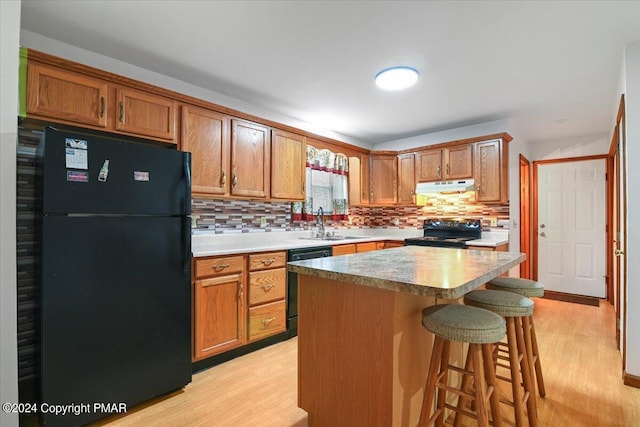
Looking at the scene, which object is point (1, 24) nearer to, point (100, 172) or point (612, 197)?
point (100, 172)

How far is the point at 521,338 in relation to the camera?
1.75m

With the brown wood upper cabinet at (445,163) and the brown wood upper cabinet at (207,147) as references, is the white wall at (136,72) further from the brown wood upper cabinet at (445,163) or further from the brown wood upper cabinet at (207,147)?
the brown wood upper cabinet at (445,163)

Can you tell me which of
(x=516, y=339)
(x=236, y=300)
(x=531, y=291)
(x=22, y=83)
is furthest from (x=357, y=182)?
(x=22, y=83)

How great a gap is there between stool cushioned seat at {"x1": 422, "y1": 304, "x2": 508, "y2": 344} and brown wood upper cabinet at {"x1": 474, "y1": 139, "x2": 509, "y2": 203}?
2.64 m

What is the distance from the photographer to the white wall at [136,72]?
202 centimetres

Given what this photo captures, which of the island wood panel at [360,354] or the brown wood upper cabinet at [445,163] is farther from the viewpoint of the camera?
the brown wood upper cabinet at [445,163]

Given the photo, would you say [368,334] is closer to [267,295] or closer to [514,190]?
[267,295]

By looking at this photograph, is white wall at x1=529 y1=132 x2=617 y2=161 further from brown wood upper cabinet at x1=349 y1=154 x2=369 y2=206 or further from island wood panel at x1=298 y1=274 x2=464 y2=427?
island wood panel at x1=298 y1=274 x2=464 y2=427

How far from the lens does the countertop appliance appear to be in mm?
3730

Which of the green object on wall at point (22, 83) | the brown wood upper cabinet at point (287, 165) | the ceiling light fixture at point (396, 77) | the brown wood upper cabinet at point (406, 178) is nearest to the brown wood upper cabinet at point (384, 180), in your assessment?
the brown wood upper cabinet at point (406, 178)

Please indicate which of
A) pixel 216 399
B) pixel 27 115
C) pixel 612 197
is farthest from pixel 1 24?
pixel 612 197

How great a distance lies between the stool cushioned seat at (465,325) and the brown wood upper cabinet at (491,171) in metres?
2.64

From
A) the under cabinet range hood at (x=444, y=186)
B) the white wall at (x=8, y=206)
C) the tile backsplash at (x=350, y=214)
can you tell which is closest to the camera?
the white wall at (x=8, y=206)

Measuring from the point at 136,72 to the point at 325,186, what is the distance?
2327 millimetres
